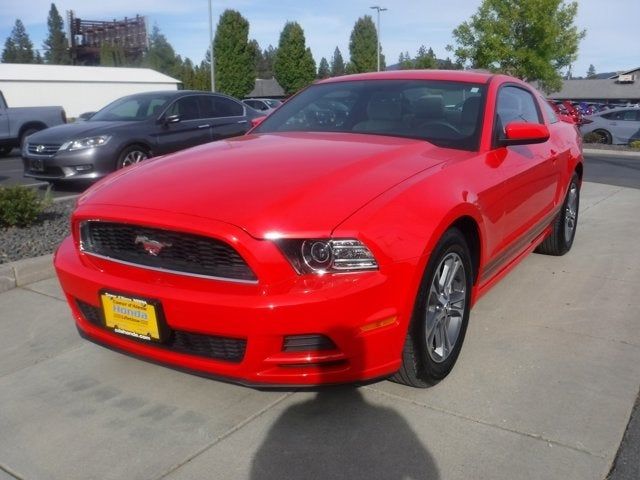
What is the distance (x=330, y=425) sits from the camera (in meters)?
2.76

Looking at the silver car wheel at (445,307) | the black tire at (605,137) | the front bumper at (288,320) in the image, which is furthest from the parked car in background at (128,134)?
the black tire at (605,137)

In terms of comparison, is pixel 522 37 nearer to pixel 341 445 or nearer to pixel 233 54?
pixel 233 54

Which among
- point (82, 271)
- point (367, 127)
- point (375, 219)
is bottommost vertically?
point (82, 271)

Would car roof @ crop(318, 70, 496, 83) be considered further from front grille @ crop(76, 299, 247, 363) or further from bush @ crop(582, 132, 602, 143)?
bush @ crop(582, 132, 602, 143)

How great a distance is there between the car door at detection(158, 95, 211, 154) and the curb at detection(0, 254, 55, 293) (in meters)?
4.43

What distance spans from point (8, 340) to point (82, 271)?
120 cm

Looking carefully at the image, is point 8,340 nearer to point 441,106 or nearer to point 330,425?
point 330,425

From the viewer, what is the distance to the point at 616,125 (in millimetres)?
21062

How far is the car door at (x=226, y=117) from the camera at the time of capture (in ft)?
32.6

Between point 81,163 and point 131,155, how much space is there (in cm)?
67

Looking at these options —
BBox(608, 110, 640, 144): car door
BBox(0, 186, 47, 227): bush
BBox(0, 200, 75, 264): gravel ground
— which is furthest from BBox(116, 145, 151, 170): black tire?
BBox(608, 110, 640, 144): car door

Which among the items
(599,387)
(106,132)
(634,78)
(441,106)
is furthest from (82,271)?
(634,78)

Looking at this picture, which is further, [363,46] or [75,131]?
[363,46]

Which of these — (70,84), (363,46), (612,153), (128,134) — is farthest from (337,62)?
(128,134)
